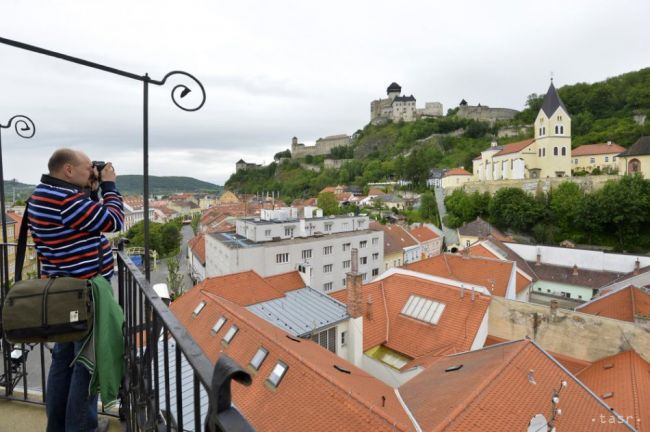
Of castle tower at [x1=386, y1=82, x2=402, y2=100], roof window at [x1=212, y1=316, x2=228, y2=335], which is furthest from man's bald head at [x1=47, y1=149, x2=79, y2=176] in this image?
castle tower at [x1=386, y1=82, x2=402, y2=100]

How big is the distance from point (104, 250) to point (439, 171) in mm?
74971

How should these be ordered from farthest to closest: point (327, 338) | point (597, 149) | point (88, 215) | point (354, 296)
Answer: point (597, 149) → point (354, 296) → point (327, 338) → point (88, 215)

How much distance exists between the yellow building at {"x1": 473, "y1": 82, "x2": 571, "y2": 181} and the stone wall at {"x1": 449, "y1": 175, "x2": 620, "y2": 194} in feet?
8.98

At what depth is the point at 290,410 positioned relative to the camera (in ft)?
23.1

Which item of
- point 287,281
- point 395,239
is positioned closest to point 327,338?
point 287,281

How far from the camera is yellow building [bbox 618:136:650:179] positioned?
137 ft

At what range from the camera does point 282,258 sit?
25422 mm

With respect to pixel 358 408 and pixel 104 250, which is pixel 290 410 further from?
pixel 104 250

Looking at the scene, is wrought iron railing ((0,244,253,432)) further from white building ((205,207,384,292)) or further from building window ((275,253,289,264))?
building window ((275,253,289,264))

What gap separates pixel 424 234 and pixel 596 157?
2869cm

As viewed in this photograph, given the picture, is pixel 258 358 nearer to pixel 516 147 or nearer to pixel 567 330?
pixel 567 330

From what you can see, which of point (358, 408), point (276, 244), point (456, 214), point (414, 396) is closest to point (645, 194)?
point (456, 214)

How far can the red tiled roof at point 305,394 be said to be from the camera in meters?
6.60

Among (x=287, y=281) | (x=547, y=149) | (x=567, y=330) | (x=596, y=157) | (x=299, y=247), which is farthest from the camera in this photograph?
(x=596, y=157)
